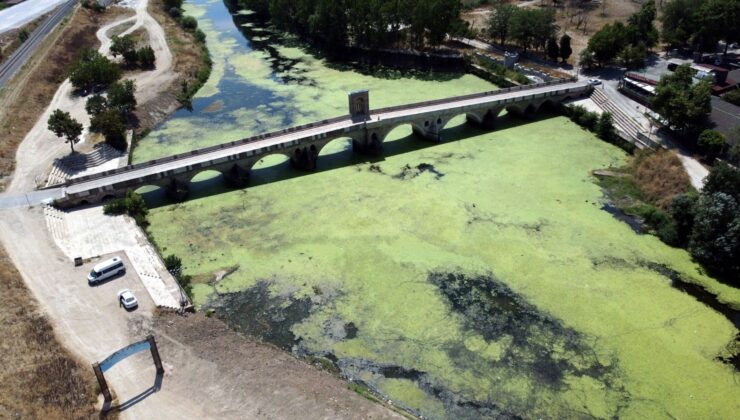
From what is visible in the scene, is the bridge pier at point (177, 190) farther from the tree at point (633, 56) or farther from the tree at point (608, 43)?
the tree at point (633, 56)

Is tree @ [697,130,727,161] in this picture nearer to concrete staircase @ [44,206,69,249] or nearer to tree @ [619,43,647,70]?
tree @ [619,43,647,70]

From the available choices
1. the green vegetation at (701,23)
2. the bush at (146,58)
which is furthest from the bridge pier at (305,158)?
the green vegetation at (701,23)

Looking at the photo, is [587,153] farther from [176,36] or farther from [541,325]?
[176,36]

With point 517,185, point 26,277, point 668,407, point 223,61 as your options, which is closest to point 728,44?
point 517,185

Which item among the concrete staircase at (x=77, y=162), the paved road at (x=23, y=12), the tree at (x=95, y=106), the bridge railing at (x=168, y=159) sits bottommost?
the concrete staircase at (x=77, y=162)

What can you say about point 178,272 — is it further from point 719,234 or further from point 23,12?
point 23,12

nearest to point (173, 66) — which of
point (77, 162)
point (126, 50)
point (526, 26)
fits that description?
point (126, 50)

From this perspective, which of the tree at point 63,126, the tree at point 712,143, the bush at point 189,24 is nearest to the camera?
the tree at point 712,143
